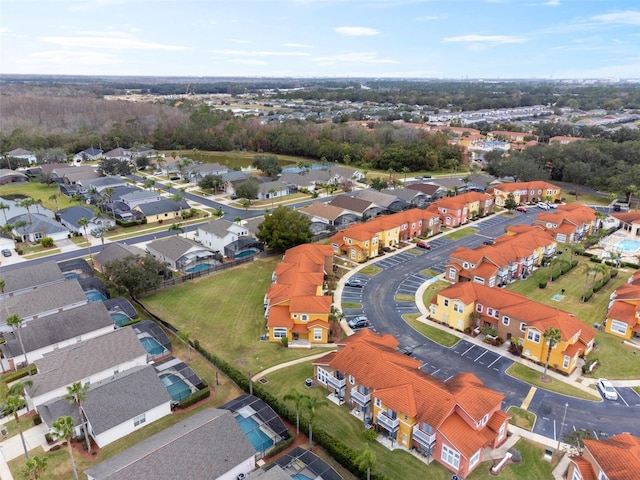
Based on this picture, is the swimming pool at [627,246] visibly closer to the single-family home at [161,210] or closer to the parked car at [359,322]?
the parked car at [359,322]

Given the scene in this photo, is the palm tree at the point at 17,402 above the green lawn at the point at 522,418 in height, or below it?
above

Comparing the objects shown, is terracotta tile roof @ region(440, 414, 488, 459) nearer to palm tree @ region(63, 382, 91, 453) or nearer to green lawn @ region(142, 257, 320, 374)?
green lawn @ region(142, 257, 320, 374)

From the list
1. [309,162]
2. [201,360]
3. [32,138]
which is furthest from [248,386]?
[32,138]

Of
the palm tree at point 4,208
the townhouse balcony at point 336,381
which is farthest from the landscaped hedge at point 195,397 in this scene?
the palm tree at point 4,208

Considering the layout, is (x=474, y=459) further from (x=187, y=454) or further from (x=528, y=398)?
(x=187, y=454)

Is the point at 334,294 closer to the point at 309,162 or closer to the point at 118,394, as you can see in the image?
the point at 118,394
